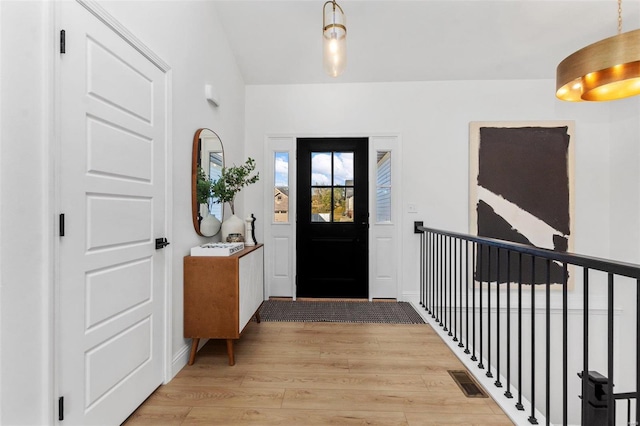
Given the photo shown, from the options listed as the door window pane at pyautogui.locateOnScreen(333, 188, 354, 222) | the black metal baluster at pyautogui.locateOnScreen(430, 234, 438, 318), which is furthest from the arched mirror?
the black metal baluster at pyautogui.locateOnScreen(430, 234, 438, 318)

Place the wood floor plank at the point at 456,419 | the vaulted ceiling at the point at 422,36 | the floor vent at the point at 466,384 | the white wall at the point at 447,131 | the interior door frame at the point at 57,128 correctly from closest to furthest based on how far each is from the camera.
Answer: the interior door frame at the point at 57,128 → the wood floor plank at the point at 456,419 → the floor vent at the point at 466,384 → the vaulted ceiling at the point at 422,36 → the white wall at the point at 447,131

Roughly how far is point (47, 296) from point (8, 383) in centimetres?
29

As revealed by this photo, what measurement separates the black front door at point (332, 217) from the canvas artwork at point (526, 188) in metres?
1.38

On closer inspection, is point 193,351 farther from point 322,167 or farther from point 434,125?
point 434,125

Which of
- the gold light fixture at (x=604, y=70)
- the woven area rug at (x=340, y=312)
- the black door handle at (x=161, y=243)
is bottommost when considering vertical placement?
the woven area rug at (x=340, y=312)

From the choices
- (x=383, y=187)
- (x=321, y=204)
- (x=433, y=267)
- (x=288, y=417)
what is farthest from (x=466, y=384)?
(x=321, y=204)

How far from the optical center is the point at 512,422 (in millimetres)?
1525

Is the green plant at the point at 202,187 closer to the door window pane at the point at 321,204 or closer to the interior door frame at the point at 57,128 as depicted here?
the interior door frame at the point at 57,128

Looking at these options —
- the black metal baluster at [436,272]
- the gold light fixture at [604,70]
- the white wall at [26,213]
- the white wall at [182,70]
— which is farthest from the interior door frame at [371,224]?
the white wall at [26,213]

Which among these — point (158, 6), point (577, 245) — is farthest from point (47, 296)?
point (577, 245)

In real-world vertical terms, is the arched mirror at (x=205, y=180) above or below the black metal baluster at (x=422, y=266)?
above

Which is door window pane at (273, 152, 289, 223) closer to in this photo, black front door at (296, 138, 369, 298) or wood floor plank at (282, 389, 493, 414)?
black front door at (296, 138, 369, 298)

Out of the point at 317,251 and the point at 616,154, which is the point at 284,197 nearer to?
the point at 317,251

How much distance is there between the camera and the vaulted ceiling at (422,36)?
2.73 metres
